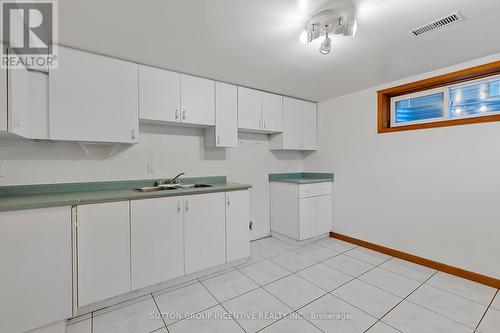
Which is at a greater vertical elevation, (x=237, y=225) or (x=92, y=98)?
(x=92, y=98)

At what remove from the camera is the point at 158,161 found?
8.30 ft

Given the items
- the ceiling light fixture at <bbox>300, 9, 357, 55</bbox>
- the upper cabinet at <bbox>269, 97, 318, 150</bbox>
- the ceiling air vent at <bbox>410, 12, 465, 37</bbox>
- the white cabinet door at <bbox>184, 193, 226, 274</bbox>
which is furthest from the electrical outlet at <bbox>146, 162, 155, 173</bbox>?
the ceiling air vent at <bbox>410, 12, 465, 37</bbox>

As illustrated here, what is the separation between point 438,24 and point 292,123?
1.94 metres

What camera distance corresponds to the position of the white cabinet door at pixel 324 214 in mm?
3250

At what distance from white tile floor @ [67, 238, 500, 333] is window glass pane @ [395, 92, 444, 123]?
1735 mm

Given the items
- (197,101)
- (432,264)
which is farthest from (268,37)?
(432,264)

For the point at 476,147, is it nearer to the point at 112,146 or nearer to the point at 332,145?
the point at 332,145

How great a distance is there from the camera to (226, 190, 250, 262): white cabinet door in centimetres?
241

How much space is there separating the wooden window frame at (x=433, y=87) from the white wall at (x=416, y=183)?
0.19 ft

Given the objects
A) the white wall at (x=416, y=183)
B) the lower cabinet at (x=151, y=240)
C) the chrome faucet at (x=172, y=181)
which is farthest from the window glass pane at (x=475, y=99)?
the chrome faucet at (x=172, y=181)

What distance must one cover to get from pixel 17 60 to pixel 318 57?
2.32 m

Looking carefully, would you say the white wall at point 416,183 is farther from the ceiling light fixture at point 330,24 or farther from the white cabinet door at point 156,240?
the white cabinet door at point 156,240

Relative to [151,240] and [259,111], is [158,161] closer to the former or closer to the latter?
[151,240]

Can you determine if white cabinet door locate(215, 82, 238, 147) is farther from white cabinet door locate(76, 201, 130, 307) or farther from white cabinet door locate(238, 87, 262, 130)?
white cabinet door locate(76, 201, 130, 307)
